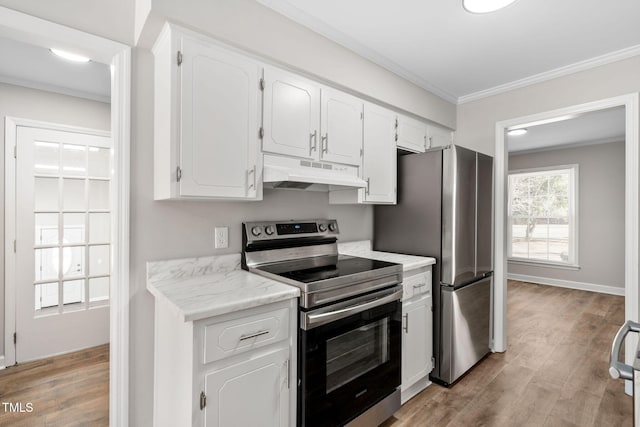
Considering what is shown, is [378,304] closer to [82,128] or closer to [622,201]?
[82,128]

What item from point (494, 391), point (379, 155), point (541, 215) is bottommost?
point (494, 391)

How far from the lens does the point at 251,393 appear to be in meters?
1.42

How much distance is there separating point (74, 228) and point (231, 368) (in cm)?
262

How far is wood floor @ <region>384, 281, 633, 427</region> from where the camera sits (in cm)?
209

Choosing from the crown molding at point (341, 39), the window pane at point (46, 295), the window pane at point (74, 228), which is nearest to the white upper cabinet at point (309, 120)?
the crown molding at point (341, 39)

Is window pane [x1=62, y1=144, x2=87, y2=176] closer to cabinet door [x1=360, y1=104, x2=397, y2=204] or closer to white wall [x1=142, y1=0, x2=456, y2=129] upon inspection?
white wall [x1=142, y1=0, x2=456, y2=129]

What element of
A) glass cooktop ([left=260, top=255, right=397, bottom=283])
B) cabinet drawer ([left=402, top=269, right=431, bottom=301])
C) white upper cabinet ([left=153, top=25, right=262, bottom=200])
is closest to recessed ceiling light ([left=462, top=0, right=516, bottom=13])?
white upper cabinet ([left=153, top=25, right=262, bottom=200])

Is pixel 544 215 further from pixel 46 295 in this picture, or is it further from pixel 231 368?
pixel 46 295

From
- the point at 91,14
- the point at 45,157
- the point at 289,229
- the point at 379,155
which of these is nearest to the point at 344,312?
the point at 289,229

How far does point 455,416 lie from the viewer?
211 centimetres

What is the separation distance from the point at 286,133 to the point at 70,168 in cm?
238

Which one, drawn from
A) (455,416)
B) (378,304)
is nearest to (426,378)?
(455,416)

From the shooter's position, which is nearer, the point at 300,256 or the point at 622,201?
the point at 300,256

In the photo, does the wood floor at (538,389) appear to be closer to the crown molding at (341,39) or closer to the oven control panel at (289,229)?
the oven control panel at (289,229)
